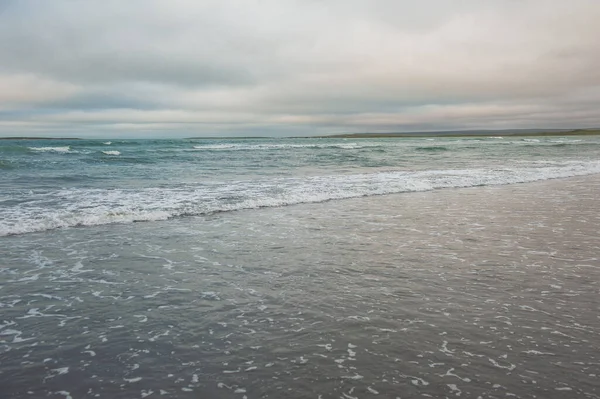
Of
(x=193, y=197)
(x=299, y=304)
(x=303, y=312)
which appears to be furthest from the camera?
(x=193, y=197)

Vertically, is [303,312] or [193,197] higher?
[193,197]

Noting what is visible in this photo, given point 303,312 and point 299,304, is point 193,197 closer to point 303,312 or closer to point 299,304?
point 299,304

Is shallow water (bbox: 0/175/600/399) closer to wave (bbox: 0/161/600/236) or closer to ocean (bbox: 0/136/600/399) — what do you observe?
ocean (bbox: 0/136/600/399)

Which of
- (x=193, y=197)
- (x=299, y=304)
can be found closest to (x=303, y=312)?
(x=299, y=304)

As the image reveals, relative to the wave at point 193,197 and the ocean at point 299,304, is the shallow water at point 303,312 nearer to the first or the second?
the ocean at point 299,304

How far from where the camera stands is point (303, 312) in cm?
568

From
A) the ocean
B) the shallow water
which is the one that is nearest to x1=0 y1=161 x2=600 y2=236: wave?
the ocean

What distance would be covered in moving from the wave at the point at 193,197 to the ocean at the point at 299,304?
0.15 metres

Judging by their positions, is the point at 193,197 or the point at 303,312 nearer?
the point at 303,312

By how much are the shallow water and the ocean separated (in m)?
0.02

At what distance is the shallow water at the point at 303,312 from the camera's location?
4098mm

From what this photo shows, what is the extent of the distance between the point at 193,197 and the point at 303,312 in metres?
11.3

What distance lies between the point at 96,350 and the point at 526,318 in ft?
15.9

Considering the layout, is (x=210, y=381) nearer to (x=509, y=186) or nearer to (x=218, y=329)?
(x=218, y=329)
